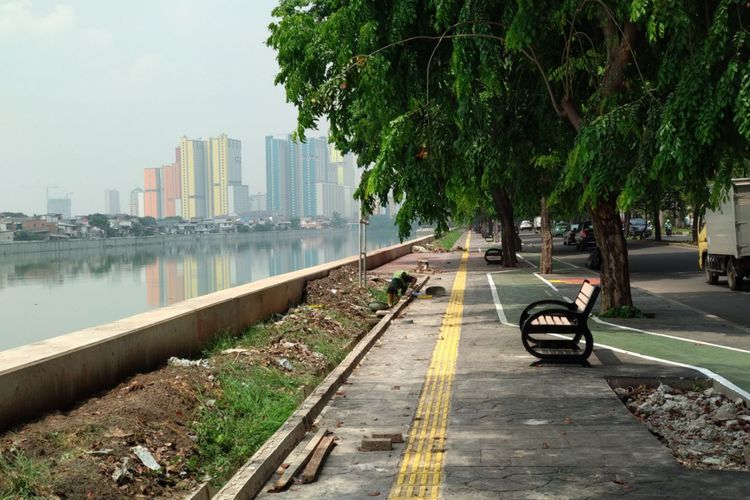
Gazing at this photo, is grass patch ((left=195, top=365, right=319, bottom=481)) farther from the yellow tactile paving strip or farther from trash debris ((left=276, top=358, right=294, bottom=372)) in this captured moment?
the yellow tactile paving strip

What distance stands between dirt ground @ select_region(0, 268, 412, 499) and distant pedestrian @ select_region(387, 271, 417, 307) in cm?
1114

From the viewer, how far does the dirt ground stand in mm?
5691

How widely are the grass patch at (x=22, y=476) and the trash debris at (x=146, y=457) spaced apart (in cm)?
78

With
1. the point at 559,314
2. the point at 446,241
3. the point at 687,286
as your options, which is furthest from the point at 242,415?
the point at 446,241

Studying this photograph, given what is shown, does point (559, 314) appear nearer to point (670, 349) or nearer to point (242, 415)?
point (670, 349)

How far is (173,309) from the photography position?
11.8 m

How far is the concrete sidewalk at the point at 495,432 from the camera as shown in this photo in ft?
20.4

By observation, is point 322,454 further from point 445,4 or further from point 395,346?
point 445,4

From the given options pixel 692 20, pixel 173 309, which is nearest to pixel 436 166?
pixel 692 20

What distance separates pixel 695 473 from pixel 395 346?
25.7 ft

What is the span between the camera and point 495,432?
7.87 metres

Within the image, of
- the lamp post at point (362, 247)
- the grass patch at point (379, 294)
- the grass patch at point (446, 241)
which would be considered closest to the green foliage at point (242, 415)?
the grass patch at point (379, 294)

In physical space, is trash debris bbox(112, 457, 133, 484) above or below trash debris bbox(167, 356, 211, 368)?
below

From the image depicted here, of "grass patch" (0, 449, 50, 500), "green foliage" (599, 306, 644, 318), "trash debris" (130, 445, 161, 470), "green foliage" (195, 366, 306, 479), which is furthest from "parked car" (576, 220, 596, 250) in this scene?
"grass patch" (0, 449, 50, 500)
